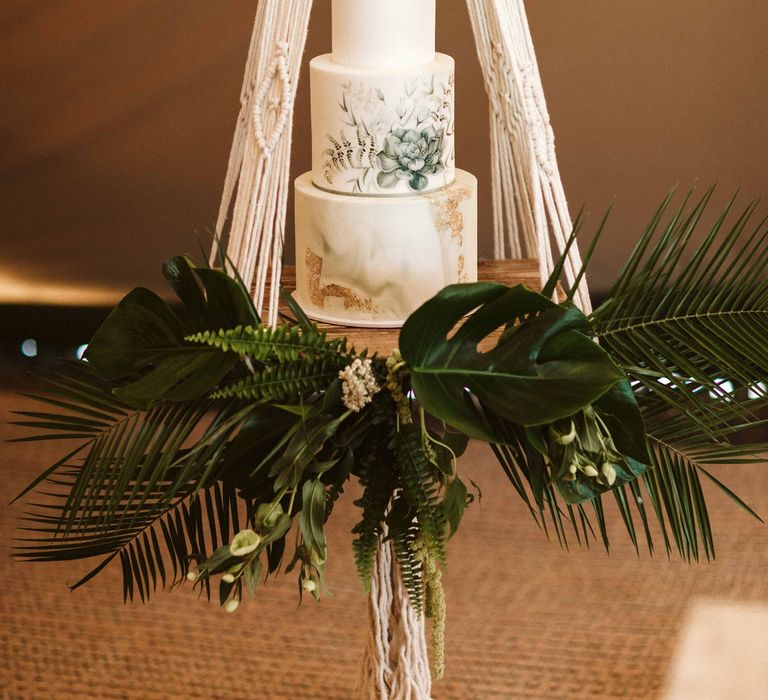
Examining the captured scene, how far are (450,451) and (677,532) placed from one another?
0.76 ft

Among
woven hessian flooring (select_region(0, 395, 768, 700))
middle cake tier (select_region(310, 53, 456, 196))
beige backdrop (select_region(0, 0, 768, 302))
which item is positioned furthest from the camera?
beige backdrop (select_region(0, 0, 768, 302))

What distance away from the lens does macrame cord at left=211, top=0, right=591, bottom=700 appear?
947 millimetres

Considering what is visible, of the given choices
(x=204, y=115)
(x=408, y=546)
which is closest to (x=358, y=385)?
(x=408, y=546)

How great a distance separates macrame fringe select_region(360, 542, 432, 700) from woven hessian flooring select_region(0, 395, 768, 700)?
38.1 inches

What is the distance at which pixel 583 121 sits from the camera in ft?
9.48

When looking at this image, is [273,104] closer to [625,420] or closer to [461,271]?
[461,271]

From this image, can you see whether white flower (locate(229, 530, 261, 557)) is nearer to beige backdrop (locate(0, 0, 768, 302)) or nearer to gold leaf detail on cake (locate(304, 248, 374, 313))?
gold leaf detail on cake (locate(304, 248, 374, 313))

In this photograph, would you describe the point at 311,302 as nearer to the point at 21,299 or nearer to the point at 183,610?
the point at 183,610

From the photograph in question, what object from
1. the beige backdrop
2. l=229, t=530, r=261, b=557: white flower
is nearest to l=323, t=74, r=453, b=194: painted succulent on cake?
l=229, t=530, r=261, b=557: white flower

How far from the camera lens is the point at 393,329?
3.36 ft

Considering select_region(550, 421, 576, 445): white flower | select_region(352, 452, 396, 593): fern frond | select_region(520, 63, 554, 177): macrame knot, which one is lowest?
select_region(352, 452, 396, 593): fern frond

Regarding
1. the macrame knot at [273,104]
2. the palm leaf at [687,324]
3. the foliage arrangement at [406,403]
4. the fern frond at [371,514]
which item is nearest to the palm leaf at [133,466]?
the foliage arrangement at [406,403]

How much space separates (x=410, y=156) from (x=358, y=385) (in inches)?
10.5

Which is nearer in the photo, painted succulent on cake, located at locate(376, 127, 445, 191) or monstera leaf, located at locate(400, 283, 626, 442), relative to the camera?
monstera leaf, located at locate(400, 283, 626, 442)
